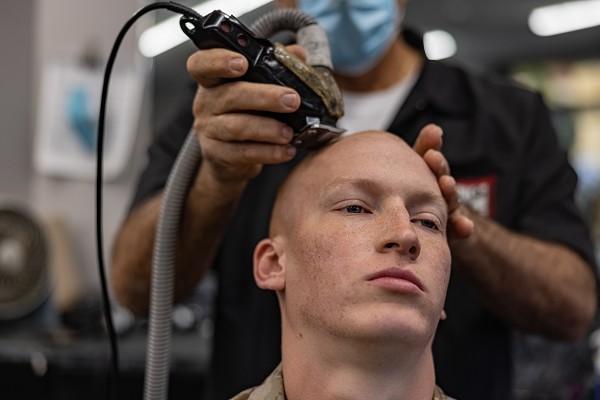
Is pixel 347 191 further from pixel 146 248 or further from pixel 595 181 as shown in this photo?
pixel 595 181

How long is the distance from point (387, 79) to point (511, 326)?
657 mm

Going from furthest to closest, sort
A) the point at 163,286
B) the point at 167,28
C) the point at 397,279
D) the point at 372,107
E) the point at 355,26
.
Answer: the point at 167,28
the point at 372,107
the point at 355,26
the point at 163,286
the point at 397,279

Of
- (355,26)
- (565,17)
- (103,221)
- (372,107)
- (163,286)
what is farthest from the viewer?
(565,17)

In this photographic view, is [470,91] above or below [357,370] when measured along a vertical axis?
above

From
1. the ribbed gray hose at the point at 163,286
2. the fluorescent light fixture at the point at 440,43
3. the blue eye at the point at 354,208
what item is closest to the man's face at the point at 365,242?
the blue eye at the point at 354,208

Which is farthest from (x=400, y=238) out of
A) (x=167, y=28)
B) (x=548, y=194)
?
(x=167, y=28)

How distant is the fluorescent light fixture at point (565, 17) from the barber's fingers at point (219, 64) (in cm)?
595

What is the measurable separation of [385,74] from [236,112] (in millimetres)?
759

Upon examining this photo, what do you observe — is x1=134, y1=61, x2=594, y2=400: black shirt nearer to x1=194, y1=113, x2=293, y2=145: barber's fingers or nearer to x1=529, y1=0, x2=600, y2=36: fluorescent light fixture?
x1=194, y1=113, x2=293, y2=145: barber's fingers

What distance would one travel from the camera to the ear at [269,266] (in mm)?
1191

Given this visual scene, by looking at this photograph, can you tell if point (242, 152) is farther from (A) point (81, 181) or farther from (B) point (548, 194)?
(A) point (81, 181)

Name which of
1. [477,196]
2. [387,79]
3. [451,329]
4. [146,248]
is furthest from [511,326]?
[146,248]

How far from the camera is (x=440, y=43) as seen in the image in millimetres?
7715

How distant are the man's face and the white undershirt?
490mm
